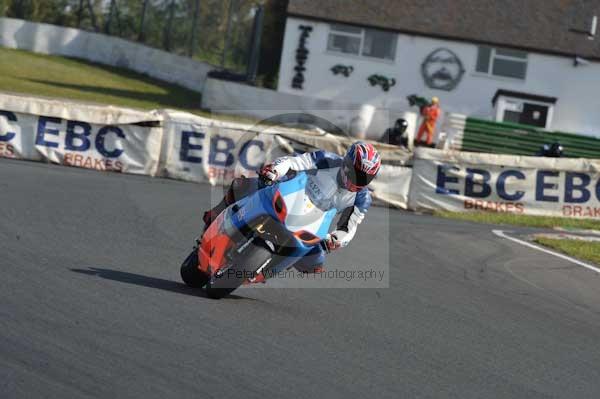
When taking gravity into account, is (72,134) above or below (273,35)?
below

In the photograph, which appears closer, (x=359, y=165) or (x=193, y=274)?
(x=359, y=165)

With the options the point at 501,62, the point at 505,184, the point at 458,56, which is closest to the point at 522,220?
the point at 505,184

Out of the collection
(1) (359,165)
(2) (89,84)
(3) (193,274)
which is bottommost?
(3) (193,274)

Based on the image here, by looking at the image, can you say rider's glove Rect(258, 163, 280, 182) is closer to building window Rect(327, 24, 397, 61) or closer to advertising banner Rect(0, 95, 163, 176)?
advertising banner Rect(0, 95, 163, 176)

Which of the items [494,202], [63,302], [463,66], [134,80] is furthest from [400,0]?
[63,302]

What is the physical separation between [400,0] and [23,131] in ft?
81.2

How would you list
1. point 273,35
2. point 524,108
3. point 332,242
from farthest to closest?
1. point 273,35
2. point 524,108
3. point 332,242

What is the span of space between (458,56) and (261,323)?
3334 centimetres

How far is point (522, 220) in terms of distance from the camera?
1928 cm

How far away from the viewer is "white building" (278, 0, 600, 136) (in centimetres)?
3947

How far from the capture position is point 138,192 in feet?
51.8

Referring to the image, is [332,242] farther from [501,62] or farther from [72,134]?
[501,62]

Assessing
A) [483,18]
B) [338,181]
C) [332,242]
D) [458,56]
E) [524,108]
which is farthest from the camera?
[483,18]

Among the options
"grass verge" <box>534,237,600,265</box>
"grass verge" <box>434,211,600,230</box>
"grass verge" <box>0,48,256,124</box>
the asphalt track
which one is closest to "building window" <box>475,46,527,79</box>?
"grass verge" <box>0,48,256,124</box>
